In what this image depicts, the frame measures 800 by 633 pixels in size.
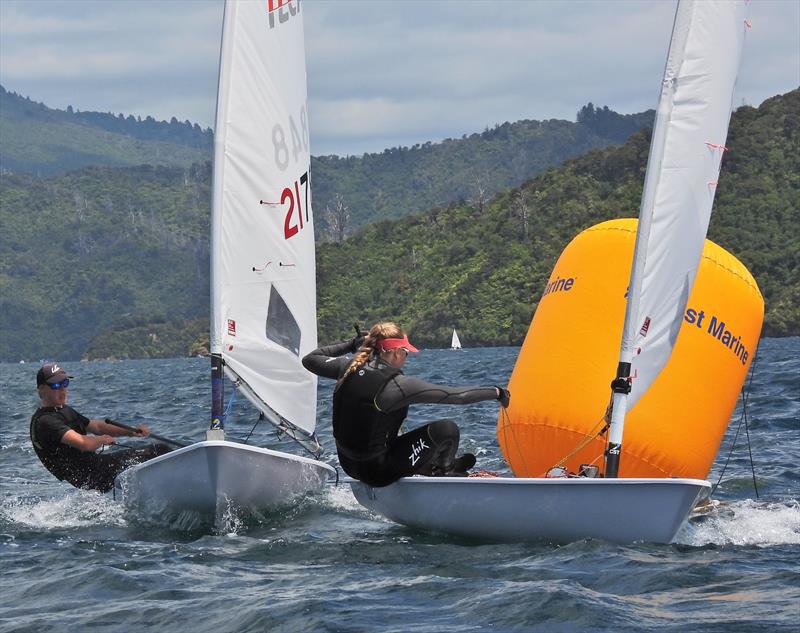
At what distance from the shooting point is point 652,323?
824 centimetres

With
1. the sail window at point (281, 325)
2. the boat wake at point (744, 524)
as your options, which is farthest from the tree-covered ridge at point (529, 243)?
the boat wake at point (744, 524)

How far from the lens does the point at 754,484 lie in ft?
33.9

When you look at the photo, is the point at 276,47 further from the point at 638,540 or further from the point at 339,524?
the point at 638,540

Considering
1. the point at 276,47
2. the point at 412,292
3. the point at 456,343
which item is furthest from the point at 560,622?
the point at 412,292

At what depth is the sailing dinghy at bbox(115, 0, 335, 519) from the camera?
8789 millimetres

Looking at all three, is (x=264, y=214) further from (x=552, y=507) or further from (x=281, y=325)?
(x=552, y=507)

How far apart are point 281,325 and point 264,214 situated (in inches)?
36.5

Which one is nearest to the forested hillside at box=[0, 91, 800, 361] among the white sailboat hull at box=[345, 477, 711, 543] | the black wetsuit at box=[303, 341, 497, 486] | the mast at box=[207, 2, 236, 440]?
the mast at box=[207, 2, 236, 440]

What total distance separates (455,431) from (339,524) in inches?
48.8

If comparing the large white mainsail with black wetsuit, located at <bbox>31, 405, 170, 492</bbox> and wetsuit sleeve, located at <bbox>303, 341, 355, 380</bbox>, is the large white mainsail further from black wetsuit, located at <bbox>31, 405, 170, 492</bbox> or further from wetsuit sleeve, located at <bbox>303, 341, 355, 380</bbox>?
black wetsuit, located at <bbox>31, 405, 170, 492</bbox>

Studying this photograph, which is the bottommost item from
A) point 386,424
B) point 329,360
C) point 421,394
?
point 386,424

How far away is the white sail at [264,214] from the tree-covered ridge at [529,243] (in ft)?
243

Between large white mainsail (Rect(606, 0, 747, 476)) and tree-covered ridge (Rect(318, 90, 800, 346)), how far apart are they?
248 ft

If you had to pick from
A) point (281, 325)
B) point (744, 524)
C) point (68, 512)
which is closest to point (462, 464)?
point (744, 524)
